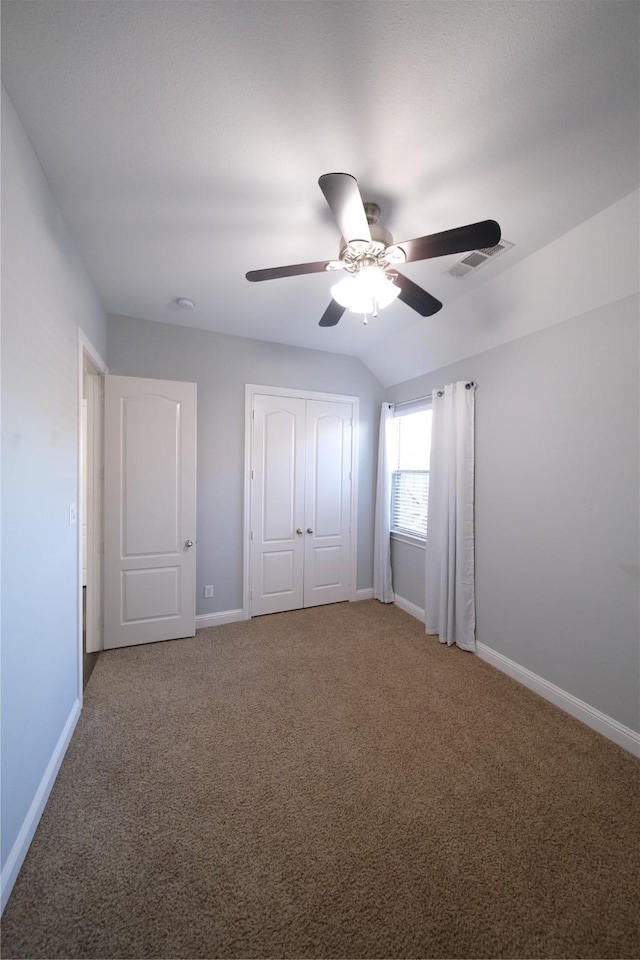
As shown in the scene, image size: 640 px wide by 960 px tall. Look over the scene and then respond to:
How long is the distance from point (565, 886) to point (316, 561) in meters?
2.73

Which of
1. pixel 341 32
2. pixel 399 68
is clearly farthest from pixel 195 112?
pixel 399 68

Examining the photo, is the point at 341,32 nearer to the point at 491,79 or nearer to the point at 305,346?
the point at 491,79

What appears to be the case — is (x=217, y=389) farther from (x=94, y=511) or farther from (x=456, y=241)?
(x=456, y=241)

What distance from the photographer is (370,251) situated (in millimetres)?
1541

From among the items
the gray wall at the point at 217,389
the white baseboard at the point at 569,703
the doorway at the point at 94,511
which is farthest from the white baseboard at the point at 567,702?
the doorway at the point at 94,511

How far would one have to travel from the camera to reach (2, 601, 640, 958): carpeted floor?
44.0 inches

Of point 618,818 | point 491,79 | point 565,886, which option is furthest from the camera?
point 618,818

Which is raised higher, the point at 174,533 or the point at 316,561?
the point at 174,533

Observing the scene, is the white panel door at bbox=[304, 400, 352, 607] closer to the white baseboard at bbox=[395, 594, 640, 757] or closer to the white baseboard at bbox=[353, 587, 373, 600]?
the white baseboard at bbox=[353, 587, 373, 600]

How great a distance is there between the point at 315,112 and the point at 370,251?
486mm

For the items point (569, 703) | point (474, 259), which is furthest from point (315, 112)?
point (569, 703)

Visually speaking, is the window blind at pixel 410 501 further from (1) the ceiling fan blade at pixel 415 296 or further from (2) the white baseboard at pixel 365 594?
(1) the ceiling fan blade at pixel 415 296

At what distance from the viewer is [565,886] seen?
1.25m

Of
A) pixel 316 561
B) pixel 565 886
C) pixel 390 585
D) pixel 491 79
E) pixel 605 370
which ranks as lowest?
pixel 565 886
